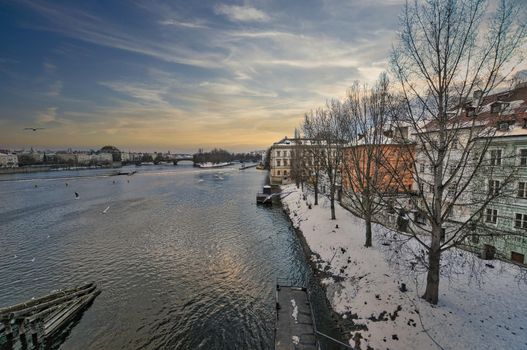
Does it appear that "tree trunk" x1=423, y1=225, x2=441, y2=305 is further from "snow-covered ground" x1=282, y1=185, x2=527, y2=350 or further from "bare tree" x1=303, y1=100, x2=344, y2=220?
"bare tree" x1=303, y1=100, x2=344, y2=220

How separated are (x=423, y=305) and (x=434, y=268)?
6.08 ft

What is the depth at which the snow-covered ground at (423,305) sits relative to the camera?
989 cm

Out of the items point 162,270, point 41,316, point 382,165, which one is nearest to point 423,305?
point 382,165

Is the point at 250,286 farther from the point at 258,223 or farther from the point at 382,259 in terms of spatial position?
the point at 258,223

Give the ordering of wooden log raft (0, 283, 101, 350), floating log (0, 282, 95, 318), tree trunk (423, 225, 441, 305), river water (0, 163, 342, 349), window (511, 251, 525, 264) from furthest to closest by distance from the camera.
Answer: window (511, 251, 525, 264) → river water (0, 163, 342, 349) → floating log (0, 282, 95, 318) → wooden log raft (0, 283, 101, 350) → tree trunk (423, 225, 441, 305)

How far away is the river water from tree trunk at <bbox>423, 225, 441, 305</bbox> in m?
4.86

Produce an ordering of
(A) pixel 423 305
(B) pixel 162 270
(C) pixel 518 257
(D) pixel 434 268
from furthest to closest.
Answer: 1. (B) pixel 162 270
2. (C) pixel 518 257
3. (A) pixel 423 305
4. (D) pixel 434 268

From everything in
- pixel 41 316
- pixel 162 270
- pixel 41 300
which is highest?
pixel 41 316

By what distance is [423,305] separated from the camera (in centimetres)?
1156

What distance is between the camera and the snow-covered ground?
32.4 feet

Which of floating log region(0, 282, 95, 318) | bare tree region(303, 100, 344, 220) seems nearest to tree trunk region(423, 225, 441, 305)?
bare tree region(303, 100, 344, 220)

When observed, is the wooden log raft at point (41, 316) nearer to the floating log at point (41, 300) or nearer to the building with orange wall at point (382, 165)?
the floating log at point (41, 300)

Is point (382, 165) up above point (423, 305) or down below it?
above

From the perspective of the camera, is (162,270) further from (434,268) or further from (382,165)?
(434,268)
